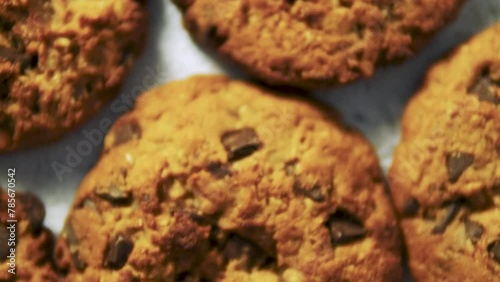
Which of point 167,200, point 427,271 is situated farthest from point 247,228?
point 427,271

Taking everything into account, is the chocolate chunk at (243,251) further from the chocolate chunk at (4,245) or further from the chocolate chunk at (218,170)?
the chocolate chunk at (4,245)

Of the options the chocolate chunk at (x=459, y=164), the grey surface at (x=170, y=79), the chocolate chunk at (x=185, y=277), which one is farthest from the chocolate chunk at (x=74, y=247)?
the chocolate chunk at (x=459, y=164)

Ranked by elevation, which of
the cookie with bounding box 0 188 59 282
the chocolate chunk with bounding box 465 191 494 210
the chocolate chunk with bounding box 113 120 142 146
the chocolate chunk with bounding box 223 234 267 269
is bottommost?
the cookie with bounding box 0 188 59 282

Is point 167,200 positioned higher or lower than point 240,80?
lower

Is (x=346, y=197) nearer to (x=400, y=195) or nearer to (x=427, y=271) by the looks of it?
(x=400, y=195)

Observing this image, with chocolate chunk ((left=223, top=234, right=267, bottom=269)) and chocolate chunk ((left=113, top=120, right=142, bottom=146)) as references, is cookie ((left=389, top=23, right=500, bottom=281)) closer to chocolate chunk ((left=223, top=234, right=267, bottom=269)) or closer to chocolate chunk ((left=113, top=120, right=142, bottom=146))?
chocolate chunk ((left=223, top=234, right=267, bottom=269))

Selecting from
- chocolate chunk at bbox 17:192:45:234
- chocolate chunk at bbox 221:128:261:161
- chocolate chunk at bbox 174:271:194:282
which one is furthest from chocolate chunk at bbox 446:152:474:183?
chocolate chunk at bbox 17:192:45:234

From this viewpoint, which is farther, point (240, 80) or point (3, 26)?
point (240, 80)
